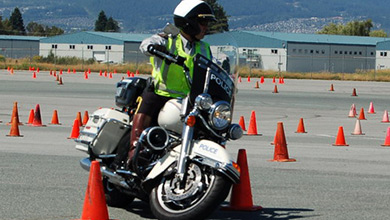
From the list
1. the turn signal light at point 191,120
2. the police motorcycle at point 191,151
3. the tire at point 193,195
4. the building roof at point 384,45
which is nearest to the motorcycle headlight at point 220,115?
the police motorcycle at point 191,151

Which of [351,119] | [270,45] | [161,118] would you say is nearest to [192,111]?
[161,118]

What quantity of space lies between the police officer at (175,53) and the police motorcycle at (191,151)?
0.43 feet

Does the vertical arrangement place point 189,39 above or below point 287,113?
above

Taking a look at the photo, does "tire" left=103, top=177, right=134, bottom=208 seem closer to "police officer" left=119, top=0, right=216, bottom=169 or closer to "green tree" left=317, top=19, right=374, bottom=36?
"police officer" left=119, top=0, right=216, bottom=169

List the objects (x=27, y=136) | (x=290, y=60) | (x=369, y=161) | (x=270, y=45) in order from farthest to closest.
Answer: (x=270, y=45)
(x=290, y=60)
(x=27, y=136)
(x=369, y=161)

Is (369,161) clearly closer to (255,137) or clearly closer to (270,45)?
(255,137)

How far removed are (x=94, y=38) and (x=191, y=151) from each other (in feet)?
374

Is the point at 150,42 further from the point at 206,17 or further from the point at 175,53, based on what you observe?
the point at 206,17

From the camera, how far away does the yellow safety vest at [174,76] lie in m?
8.20

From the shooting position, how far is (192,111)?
773 centimetres

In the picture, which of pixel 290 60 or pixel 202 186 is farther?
pixel 290 60

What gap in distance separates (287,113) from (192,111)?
20247 millimetres

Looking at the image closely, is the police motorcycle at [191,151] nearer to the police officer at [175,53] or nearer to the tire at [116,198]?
the police officer at [175,53]

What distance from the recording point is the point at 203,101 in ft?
25.3
